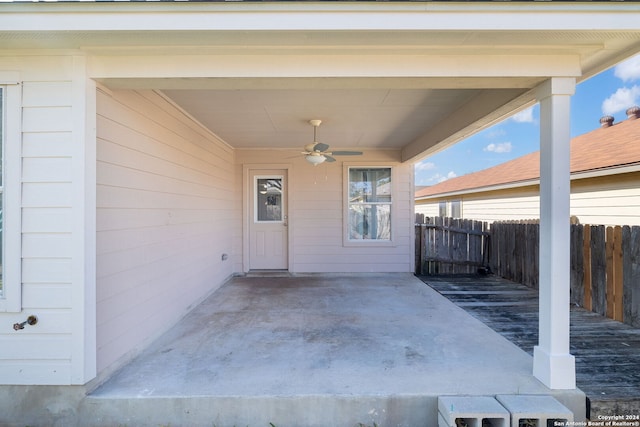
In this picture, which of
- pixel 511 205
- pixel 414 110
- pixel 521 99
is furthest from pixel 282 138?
pixel 511 205

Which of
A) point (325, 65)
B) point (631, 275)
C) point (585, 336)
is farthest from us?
point (631, 275)

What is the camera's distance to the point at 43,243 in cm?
212

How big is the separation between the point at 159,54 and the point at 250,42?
2.12 ft

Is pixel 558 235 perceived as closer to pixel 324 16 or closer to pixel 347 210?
pixel 324 16

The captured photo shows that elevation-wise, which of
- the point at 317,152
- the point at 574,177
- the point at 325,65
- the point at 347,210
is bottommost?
the point at 347,210

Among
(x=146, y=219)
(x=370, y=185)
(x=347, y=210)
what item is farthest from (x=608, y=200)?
(x=146, y=219)

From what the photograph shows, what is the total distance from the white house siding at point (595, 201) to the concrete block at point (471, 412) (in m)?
4.81

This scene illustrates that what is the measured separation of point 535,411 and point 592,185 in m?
5.62

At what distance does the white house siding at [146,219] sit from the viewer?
2.36 meters

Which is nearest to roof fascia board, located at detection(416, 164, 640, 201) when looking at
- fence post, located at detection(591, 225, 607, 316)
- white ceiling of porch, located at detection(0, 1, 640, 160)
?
fence post, located at detection(591, 225, 607, 316)

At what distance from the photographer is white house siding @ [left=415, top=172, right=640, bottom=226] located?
4.97 m

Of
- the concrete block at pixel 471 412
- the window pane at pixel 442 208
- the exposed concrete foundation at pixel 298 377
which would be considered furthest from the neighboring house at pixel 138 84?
the window pane at pixel 442 208

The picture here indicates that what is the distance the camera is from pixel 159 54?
7.07ft

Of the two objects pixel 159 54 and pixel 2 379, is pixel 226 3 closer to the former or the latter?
pixel 159 54
